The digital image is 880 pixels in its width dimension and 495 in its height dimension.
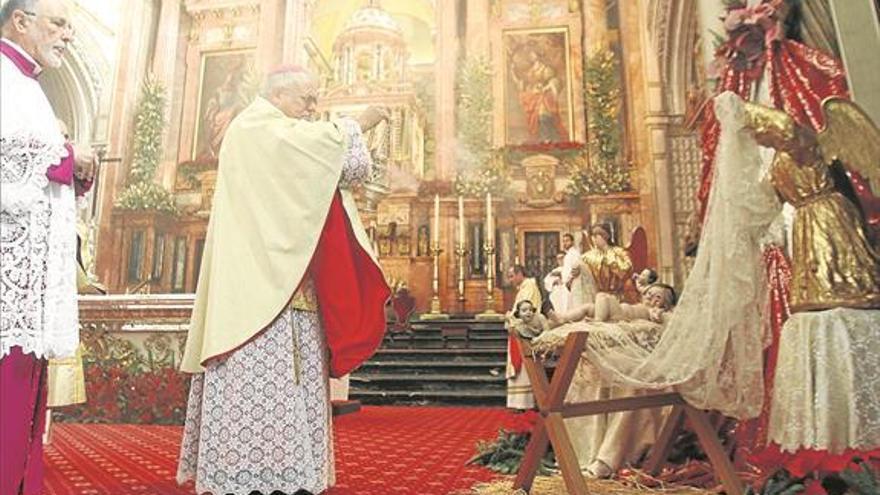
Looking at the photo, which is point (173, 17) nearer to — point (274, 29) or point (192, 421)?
point (274, 29)

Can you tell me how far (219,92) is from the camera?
15.5m

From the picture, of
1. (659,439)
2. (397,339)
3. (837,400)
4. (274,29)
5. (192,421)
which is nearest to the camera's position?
(837,400)

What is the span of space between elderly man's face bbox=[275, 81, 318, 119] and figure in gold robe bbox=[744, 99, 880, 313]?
1.85 m

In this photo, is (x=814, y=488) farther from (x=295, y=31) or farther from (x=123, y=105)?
(x=123, y=105)

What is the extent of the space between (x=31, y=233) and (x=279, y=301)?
3.09 ft

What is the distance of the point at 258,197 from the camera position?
8.86ft

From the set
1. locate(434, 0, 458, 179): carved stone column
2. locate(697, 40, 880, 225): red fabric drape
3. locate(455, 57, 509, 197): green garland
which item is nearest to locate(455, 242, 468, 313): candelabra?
locate(455, 57, 509, 197): green garland

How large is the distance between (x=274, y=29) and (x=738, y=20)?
1368 centimetres

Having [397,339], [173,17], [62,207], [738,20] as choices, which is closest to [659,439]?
[738,20]

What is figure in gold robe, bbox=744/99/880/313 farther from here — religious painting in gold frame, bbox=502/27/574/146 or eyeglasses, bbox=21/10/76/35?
religious painting in gold frame, bbox=502/27/574/146

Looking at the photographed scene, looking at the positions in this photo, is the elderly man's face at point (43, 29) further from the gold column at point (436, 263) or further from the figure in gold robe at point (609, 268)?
the gold column at point (436, 263)

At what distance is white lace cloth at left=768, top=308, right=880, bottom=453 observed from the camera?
229 cm

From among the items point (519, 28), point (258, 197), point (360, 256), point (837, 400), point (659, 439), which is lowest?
point (659, 439)

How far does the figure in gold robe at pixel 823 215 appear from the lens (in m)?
2.49
